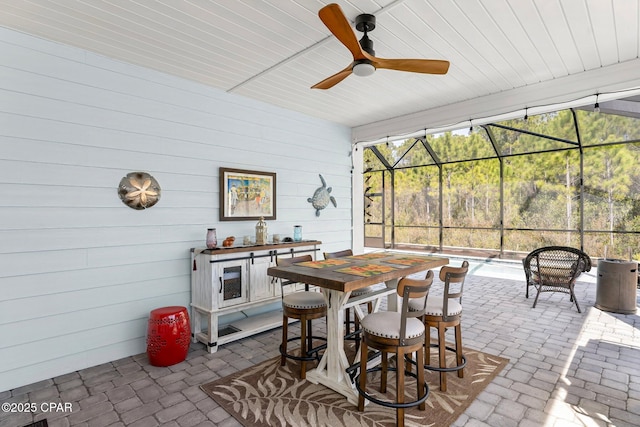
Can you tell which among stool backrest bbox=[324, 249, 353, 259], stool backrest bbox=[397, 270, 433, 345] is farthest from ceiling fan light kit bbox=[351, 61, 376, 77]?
stool backrest bbox=[324, 249, 353, 259]

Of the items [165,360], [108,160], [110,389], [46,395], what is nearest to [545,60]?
[108,160]

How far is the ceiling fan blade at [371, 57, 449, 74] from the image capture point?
244 centimetres

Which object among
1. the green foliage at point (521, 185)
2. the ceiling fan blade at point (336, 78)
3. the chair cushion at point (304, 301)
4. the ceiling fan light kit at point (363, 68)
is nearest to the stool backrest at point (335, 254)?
the chair cushion at point (304, 301)

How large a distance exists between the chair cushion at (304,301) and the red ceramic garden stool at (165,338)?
1069mm

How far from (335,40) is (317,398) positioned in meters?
2.93

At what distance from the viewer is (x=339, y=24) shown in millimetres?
2016

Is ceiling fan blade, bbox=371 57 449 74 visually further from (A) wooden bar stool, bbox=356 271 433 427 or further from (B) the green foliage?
(B) the green foliage

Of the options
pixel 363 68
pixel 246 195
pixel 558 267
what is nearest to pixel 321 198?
pixel 246 195

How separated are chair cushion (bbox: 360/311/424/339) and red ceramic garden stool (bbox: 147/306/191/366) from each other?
182 cm

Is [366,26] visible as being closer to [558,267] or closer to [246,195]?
[246,195]

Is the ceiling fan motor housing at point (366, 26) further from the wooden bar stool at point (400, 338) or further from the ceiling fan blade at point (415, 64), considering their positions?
the wooden bar stool at point (400, 338)

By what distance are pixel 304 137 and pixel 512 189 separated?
18.8ft

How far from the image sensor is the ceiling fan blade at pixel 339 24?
1.89 m

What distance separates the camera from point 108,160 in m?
3.13
